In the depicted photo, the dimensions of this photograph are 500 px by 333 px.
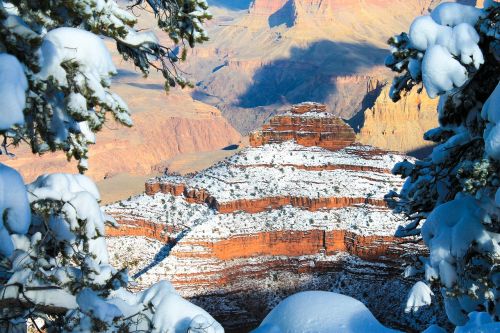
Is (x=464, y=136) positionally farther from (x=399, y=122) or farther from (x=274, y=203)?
(x=399, y=122)

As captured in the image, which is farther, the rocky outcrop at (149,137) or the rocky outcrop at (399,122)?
the rocky outcrop at (149,137)

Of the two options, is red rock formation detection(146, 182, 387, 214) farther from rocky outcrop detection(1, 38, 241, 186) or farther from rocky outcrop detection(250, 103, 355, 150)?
rocky outcrop detection(1, 38, 241, 186)

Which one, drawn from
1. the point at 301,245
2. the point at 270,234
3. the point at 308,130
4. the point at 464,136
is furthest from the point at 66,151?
the point at 308,130

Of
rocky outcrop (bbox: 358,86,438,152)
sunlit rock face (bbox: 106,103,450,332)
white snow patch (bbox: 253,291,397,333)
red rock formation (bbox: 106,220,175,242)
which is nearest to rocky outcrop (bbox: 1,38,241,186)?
rocky outcrop (bbox: 358,86,438,152)

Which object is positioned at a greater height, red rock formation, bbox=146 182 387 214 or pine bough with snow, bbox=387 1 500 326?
pine bough with snow, bbox=387 1 500 326

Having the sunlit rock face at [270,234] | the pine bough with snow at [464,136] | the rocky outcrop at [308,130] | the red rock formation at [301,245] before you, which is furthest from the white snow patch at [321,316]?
the rocky outcrop at [308,130]

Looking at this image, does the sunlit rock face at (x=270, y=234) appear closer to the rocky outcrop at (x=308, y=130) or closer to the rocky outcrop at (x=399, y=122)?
the rocky outcrop at (x=308, y=130)
